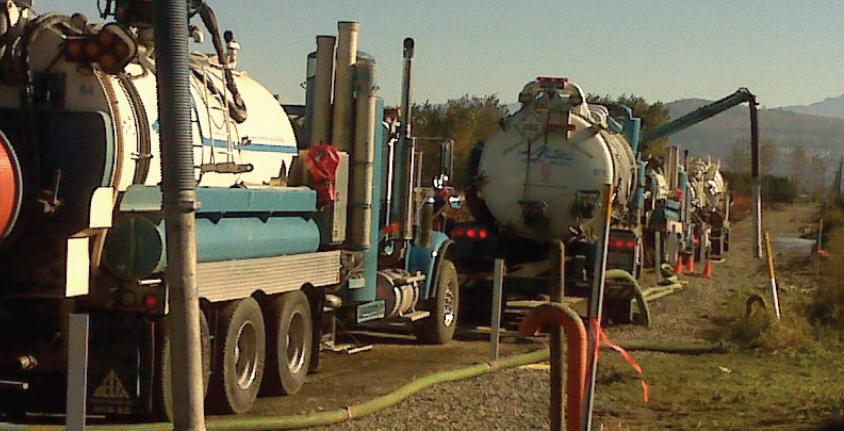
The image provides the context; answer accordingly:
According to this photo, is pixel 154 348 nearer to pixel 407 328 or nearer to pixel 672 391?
pixel 672 391

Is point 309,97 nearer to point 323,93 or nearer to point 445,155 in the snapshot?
point 323,93

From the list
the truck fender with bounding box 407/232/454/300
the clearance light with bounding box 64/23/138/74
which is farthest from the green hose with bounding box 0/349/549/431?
the truck fender with bounding box 407/232/454/300

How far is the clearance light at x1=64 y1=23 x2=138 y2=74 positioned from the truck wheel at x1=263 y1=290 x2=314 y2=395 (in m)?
3.26

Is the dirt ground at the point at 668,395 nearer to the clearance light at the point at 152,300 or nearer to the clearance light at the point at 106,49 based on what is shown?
the clearance light at the point at 152,300

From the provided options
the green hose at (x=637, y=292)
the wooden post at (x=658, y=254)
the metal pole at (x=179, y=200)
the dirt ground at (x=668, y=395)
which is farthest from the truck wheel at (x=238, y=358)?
the wooden post at (x=658, y=254)

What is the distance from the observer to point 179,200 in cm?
582

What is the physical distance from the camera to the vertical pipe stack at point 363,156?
1475cm

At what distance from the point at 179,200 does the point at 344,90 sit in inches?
361

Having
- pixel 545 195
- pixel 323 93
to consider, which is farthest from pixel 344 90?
pixel 545 195

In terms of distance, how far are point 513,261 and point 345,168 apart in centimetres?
777

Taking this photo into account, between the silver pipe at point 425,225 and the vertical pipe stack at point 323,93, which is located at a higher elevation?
the vertical pipe stack at point 323,93

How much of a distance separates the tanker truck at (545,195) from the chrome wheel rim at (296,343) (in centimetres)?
732

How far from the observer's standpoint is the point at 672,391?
14.4 metres

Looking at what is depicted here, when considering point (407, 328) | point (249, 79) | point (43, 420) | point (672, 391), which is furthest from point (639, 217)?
point (43, 420)
